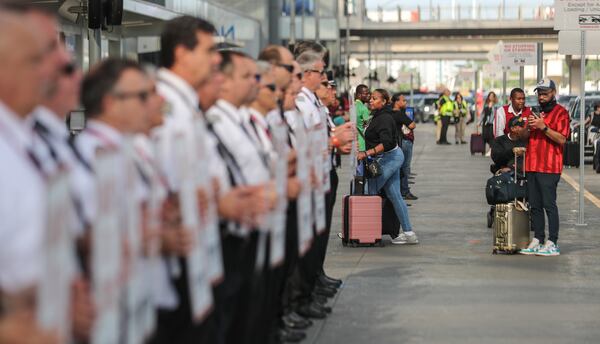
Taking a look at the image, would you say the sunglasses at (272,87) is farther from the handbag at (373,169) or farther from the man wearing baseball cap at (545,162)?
the handbag at (373,169)

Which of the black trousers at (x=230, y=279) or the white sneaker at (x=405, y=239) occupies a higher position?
the black trousers at (x=230, y=279)

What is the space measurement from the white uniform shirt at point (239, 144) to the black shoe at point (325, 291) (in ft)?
13.9

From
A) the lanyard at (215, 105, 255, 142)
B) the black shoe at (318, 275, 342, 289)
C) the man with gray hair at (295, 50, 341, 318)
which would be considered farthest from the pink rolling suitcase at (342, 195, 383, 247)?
the lanyard at (215, 105, 255, 142)

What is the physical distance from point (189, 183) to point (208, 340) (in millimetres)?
971

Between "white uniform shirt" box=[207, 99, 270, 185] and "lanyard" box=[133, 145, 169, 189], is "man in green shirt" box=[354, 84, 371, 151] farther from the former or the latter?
"lanyard" box=[133, 145, 169, 189]

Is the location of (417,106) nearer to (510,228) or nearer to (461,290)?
(510,228)

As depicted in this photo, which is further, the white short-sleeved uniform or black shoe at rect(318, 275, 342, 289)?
black shoe at rect(318, 275, 342, 289)

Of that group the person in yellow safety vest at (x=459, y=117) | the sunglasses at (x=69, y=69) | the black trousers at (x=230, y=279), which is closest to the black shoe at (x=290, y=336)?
the black trousers at (x=230, y=279)

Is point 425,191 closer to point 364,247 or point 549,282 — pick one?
point 364,247

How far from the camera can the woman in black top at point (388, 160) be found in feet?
52.0

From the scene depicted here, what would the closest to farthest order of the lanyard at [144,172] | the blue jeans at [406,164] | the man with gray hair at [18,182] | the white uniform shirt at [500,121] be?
the man with gray hair at [18,182]
the lanyard at [144,172]
the white uniform shirt at [500,121]
the blue jeans at [406,164]

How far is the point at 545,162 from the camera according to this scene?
1445 centimetres

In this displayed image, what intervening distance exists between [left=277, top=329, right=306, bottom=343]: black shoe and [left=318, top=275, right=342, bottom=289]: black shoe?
2.39 m

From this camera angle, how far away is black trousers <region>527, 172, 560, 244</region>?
1447 cm
